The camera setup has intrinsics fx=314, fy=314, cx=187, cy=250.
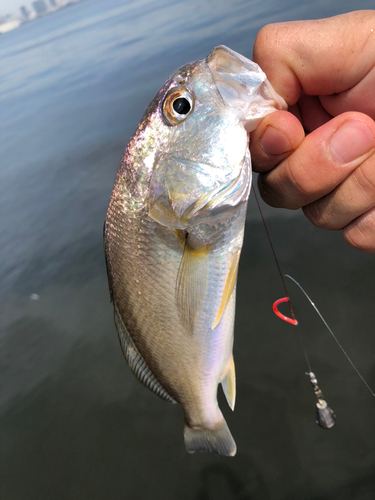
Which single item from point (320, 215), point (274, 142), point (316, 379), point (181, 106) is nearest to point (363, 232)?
point (320, 215)

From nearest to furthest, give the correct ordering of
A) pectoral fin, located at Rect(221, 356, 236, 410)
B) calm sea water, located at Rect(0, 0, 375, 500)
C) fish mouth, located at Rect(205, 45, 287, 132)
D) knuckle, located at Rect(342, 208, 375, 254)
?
fish mouth, located at Rect(205, 45, 287, 132)
knuckle, located at Rect(342, 208, 375, 254)
pectoral fin, located at Rect(221, 356, 236, 410)
calm sea water, located at Rect(0, 0, 375, 500)

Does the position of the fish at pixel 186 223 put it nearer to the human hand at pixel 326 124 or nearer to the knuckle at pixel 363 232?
the human hand at pixel 326 124

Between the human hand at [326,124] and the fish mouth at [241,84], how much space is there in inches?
3.7

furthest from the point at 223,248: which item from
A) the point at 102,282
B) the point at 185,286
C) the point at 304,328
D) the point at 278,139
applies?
the point at 102,282

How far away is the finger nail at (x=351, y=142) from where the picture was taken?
1.16 m

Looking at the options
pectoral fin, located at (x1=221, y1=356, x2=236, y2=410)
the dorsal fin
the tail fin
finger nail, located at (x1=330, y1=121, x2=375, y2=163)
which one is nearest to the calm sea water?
the tail fin

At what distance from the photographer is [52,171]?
7.52 metres

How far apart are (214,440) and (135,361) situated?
24.2 inches

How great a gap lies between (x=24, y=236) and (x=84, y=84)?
10294 mm

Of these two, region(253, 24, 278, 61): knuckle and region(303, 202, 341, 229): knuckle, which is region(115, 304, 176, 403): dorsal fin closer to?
region(303, 202, 341, 229): knuckle

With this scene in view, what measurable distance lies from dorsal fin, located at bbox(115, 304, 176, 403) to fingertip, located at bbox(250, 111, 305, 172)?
0.97 m

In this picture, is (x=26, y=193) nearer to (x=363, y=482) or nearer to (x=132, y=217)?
(x=132, y=217)

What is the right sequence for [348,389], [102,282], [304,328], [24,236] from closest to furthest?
[348,389] → [304,328] → [102,282] → [24,236]

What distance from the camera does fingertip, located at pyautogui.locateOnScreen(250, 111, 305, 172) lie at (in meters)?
1.18
